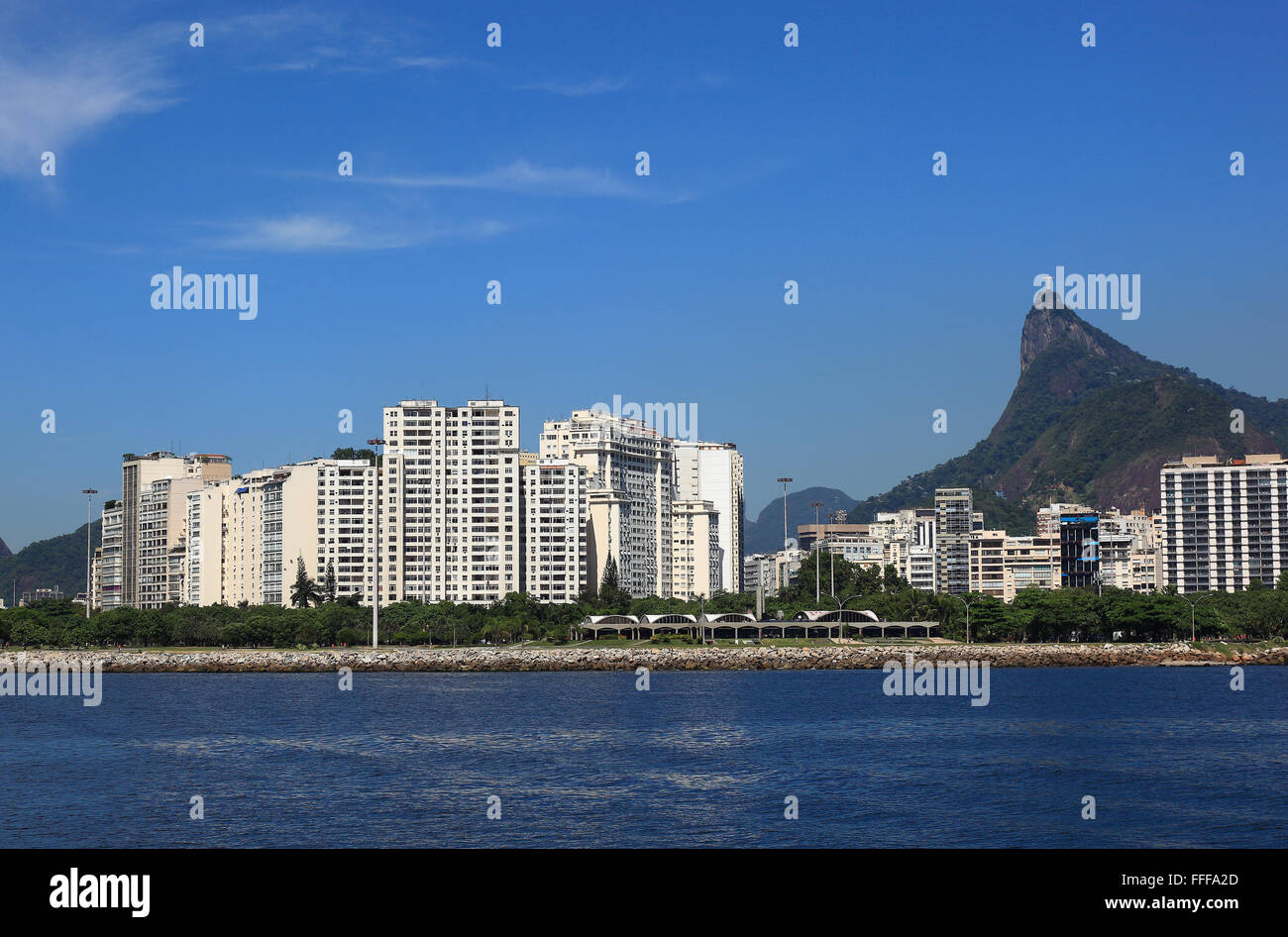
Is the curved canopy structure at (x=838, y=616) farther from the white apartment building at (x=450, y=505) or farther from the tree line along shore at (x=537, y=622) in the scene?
the white apartment building at (x=450, y=505)

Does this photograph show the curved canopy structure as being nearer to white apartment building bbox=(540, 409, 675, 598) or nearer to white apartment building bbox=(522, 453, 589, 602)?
white apartment building bbox=(522, 453, 589, 602)

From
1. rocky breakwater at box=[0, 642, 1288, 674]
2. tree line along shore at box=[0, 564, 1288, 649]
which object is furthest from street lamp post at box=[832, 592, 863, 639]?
Answer: rocky breakwater at box=[0, 642, 1288, 674]

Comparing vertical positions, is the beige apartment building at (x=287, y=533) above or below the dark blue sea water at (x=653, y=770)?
above

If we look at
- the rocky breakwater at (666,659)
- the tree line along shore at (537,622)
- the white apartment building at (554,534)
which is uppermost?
the white apartment building at (554,534)

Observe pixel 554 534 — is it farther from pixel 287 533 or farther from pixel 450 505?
pixel 287 533

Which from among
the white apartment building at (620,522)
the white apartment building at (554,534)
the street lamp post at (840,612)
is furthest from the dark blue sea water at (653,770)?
the white apartment building at (620,522)

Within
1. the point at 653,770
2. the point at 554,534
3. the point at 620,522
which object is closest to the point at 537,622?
the point at 554,534
